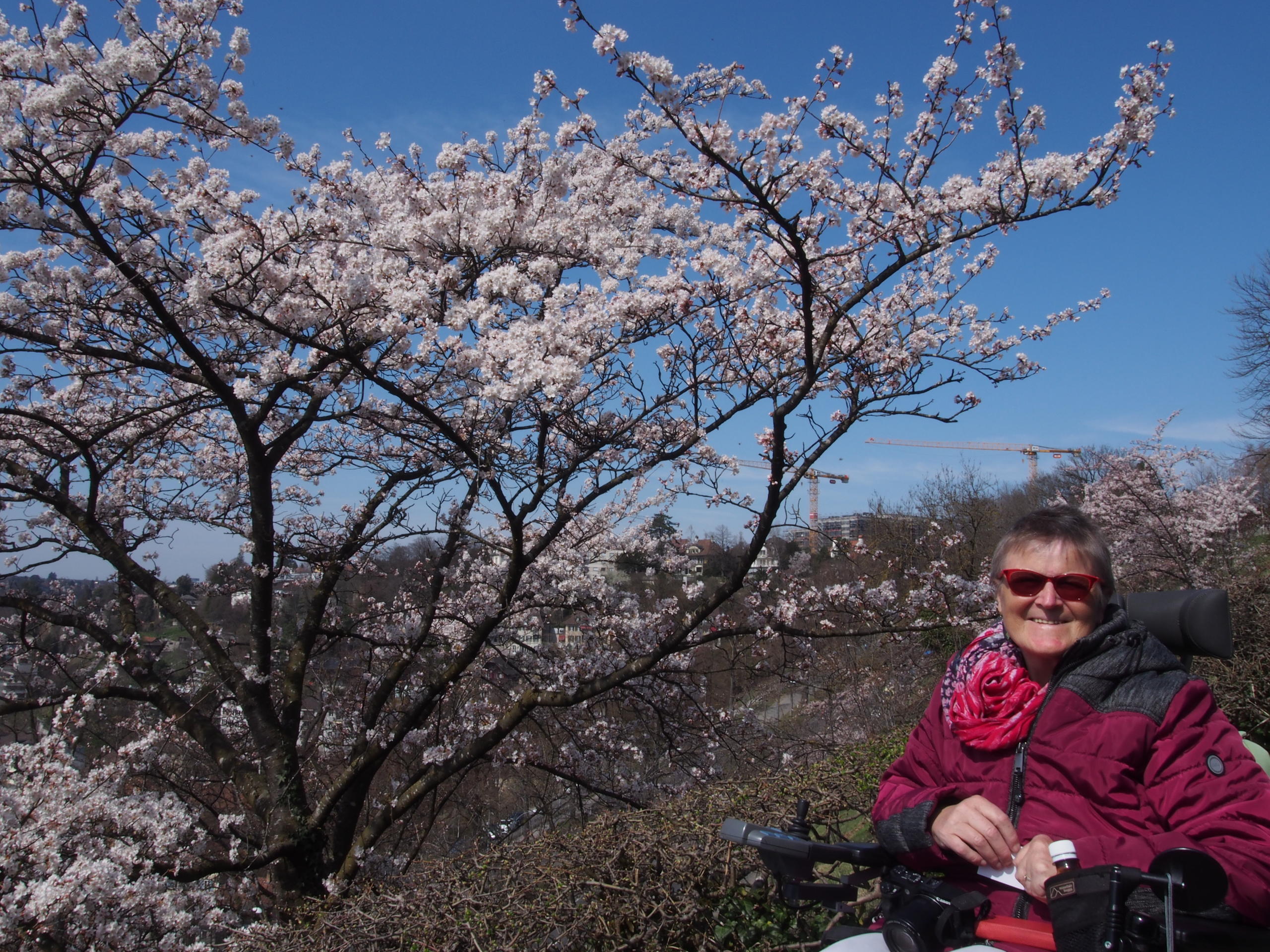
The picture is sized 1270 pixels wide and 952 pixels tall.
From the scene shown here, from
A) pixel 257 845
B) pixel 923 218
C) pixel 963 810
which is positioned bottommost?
pixel 257 845

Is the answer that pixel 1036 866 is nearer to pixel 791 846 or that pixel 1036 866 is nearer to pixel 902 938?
pixel 902 938

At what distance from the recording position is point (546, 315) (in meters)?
4.49

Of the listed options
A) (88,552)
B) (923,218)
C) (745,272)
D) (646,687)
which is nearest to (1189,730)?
(923,218)

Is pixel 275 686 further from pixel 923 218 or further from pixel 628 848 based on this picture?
pixel 923 218

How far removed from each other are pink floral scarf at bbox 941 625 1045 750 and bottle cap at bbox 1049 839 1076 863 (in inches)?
11.5

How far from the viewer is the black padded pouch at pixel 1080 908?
1230 millimetres

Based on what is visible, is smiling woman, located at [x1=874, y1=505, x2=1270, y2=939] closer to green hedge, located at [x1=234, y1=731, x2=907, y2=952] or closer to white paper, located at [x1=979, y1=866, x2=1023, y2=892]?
white paper, located at [x1=979, y1=866, x2=1023, y2=892]

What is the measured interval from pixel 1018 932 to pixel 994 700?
0.47 metres

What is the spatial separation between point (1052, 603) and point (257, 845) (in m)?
6.14

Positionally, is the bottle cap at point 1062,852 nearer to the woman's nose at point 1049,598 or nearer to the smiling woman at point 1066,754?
the smiling woman at point 1066,754

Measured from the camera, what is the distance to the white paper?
5.15ft

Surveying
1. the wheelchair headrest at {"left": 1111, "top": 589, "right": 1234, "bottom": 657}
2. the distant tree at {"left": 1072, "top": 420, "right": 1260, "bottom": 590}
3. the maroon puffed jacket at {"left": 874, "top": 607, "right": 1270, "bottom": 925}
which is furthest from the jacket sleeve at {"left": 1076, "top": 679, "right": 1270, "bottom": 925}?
the distant tree at {"left": 1072, "top": 420, "right": 1260, "bottom": 590}

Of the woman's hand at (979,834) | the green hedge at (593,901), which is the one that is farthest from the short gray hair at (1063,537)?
the green hedge at (593,901)

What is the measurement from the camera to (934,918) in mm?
1475
